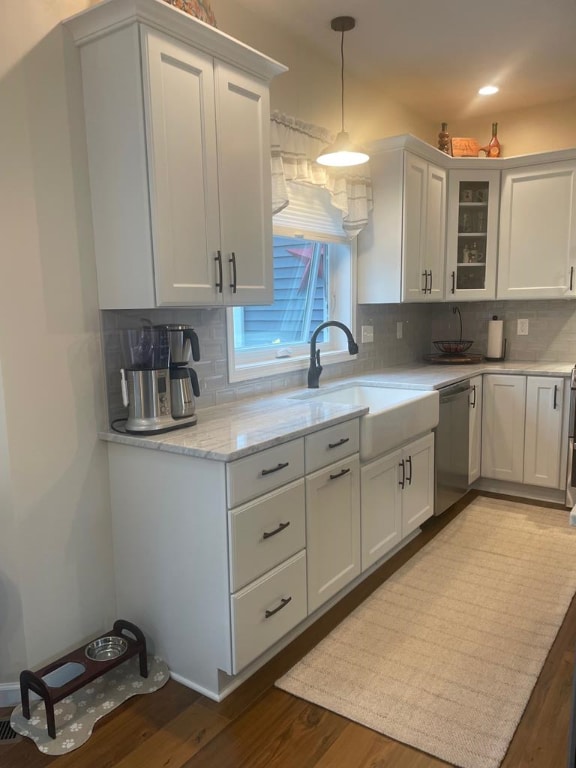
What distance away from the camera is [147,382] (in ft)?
6.82

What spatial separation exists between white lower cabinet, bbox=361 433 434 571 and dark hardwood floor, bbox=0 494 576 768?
847 millimetres

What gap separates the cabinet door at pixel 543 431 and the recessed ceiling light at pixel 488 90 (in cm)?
197

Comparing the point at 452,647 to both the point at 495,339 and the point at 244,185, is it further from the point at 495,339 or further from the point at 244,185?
the point at 495,339

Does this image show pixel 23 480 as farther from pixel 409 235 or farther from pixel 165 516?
pixel 409 235

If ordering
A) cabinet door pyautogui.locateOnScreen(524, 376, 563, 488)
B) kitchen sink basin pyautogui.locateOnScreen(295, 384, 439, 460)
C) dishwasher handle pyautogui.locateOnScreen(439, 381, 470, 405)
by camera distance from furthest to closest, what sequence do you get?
cabinet door pyautogui.locateOnScreen(524, 376, 563, 488) < dishwasher handle pyautogui.locateOnScreen(439, 381, 470, 405) < kitchen sink basin pyautogui.locateOnScreen(295, 384, 439, 460)

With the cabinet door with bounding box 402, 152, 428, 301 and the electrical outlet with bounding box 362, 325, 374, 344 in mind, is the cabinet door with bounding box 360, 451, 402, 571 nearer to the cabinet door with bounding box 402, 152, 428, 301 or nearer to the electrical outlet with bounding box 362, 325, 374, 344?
the electrical outlet with bounding box 362, 325, 374, 344

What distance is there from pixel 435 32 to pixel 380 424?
212 cm

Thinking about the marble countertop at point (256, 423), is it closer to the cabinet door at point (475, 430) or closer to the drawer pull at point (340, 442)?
the drawer pull at point (340, 442)

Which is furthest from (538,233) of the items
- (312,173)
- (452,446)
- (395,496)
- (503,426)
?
(395,496)

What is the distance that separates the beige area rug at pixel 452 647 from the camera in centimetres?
184

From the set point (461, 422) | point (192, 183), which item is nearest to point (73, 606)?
point (192, 183)

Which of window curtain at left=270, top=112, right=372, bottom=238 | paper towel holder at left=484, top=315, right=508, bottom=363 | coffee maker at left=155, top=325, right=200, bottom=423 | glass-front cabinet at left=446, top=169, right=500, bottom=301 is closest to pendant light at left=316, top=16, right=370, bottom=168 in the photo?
window curtain at left=270, top=112, right=372, bottom=238

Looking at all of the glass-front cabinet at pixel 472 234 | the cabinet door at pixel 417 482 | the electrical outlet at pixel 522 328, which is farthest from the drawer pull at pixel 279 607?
the electrical outlet at pixel 522 328

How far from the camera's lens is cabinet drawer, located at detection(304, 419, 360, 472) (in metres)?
2.21
